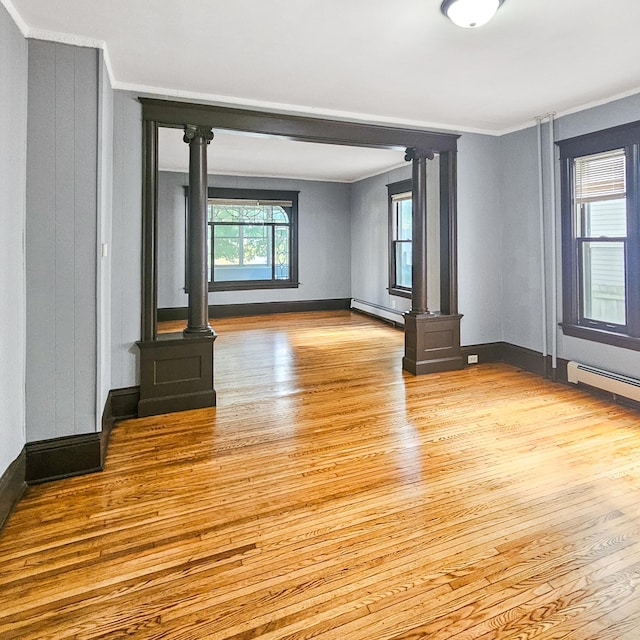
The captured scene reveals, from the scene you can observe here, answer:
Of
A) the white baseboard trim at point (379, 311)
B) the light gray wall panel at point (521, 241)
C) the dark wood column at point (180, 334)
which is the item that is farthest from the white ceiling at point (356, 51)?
the white baseboard trim at point (379, 311)

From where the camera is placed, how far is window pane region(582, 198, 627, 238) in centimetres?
397

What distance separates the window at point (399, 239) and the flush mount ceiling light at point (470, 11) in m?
5.03

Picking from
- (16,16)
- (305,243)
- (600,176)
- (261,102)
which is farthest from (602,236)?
(305,243)

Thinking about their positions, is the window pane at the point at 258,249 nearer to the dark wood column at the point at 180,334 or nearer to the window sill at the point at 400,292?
the window sill at the point at 400,292

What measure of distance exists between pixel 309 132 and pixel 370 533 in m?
3.45

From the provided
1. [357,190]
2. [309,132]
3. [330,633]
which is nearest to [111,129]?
[309,132]

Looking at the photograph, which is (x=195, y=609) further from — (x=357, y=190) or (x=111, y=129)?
(x=357, y=190)

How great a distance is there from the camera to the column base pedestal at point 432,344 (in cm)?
482

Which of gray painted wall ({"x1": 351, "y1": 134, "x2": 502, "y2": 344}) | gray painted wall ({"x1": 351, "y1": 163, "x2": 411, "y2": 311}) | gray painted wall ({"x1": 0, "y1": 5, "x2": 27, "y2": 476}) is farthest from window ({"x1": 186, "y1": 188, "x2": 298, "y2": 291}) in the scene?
gray painted wall ({"x1": 0, "y1": 5, "x2": 27, "y2": 476})

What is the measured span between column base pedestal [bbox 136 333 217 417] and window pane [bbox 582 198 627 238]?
11.9ft

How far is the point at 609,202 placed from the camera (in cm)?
408

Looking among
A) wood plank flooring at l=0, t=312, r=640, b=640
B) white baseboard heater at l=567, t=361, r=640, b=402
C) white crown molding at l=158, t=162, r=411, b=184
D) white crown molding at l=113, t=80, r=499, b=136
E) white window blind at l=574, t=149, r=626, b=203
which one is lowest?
wood plank flooring at l=0, t=312, r=640, b=640

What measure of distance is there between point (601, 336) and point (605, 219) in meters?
1.07

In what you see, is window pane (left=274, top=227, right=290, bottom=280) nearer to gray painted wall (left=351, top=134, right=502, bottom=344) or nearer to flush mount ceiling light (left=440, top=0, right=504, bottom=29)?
gray painted wall (left=351, top=134, right=502, bottom=344)
